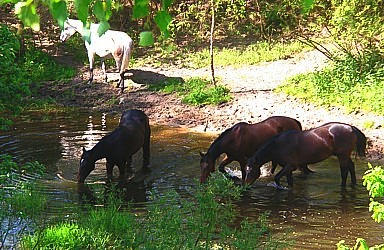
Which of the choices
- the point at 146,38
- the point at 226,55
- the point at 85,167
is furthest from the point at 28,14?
the point at 226,55

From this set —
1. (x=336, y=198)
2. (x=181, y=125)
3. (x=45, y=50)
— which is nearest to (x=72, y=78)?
(x=45, y=50)

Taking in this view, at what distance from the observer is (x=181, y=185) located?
9383mm

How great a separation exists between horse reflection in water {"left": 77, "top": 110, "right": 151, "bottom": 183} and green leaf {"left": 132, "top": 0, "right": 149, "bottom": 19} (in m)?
7.55

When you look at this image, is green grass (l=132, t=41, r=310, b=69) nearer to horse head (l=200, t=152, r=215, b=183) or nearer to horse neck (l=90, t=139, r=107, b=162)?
horse neck (l=90, t=139, r=107, b=162)

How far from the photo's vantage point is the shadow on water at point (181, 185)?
742 centimetres

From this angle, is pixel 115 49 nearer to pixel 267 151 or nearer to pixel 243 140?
pixel 243 140

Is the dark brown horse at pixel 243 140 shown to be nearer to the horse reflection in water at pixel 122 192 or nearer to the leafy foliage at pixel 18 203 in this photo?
the horse reflection in water at pixel 122 192

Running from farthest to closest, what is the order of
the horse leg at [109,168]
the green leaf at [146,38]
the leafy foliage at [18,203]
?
the horse leg at [109,168], the leafy foliage at [18,203], the green leaf at [146,38]

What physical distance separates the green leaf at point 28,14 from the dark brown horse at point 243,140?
730 centimetres

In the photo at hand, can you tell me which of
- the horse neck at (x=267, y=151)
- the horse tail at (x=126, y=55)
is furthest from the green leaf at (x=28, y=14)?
the horse tail at (x=126, y=55)

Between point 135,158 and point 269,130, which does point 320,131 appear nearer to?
point 269,130

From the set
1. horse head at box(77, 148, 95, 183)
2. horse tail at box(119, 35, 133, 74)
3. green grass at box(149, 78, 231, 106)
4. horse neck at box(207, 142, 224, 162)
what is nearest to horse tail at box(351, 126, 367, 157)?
horse neck at box(207, 142, 224, 162)

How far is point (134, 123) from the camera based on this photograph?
10469 millimetres

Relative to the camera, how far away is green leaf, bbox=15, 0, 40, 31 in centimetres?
199
